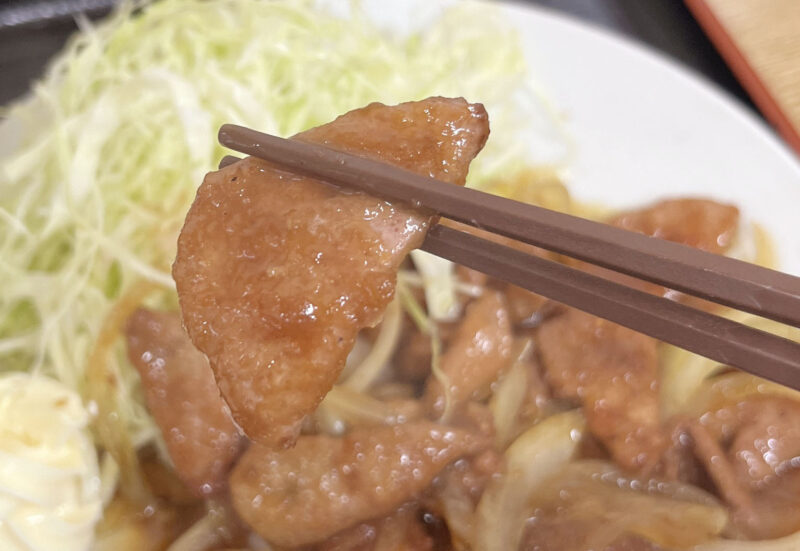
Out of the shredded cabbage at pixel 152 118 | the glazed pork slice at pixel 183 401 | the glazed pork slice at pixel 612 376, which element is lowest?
the glazed pork slice at pixel 612 376

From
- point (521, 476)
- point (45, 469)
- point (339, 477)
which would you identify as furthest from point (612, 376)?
point (45, 469)

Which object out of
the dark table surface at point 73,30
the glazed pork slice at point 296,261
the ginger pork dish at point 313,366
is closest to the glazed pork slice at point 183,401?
the ginger pork dish at point 313,366

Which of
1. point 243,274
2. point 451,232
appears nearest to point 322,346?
point 243,274

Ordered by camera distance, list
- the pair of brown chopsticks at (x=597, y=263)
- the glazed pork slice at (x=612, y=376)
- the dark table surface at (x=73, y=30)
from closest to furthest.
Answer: the pair of brown chopsticks at (x=597, y=263) → the glazed pork slice at (x=612, y=376) → the dark table surface at (x=73, y=30)

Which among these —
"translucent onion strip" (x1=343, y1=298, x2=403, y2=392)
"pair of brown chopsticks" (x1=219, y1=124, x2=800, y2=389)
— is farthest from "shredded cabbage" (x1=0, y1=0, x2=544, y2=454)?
"pair of brown chopsticks" (x1=219, y1=124, x2=800, y2=389)

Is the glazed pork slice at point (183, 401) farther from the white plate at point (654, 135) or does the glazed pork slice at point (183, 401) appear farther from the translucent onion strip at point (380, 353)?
the white plate at point (654, 135)

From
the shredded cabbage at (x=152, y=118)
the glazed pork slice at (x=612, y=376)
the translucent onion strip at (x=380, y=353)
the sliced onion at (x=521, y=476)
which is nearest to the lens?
the sliced onion at (x=521, y=476)

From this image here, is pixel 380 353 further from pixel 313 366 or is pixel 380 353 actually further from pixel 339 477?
pixel 313 366
